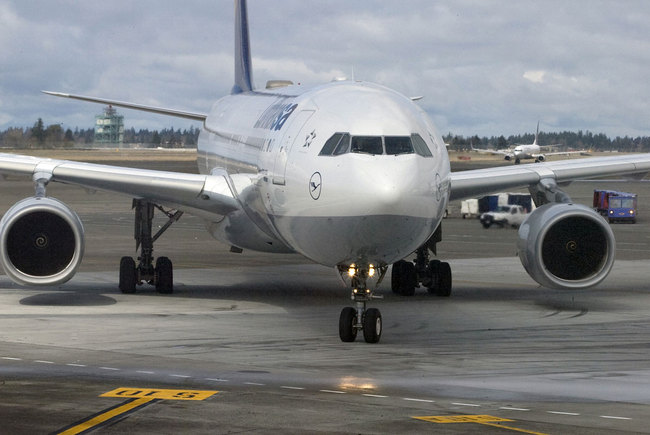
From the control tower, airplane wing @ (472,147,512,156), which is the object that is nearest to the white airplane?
airplane wing @ (472,147,512,156)

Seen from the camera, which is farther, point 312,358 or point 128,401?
point 312,358

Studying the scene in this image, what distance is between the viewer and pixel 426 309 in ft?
71.5

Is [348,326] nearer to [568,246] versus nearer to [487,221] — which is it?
[568,246]

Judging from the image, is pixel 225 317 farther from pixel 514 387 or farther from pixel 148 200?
pixel 514 387

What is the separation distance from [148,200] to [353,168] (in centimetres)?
874

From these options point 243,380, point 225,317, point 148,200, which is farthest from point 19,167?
point 243,380

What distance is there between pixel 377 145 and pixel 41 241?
792 centimetres

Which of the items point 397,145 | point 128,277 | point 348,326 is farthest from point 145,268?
point 397,145

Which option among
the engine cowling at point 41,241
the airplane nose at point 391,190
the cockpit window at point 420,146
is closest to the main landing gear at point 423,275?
the engine cowling at point 41,241

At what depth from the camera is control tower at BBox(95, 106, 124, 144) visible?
171000 mm

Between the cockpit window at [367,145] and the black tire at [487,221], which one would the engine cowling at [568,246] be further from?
the black tire at [487,221]

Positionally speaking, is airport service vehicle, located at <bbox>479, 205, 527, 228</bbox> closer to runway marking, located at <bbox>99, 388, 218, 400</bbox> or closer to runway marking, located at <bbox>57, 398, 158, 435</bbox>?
runway marking, located at <bbox>99, 388, 218, 400</bbox>

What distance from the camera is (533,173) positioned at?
2336 cm

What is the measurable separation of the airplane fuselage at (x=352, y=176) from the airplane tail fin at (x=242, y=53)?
12.0 metres
